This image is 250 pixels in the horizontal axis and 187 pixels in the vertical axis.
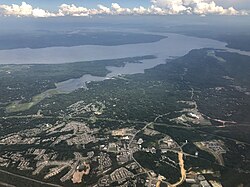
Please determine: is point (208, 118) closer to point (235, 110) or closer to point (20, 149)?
point (235, 110)

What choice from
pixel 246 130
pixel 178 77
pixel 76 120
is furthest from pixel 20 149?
pixel 178 77

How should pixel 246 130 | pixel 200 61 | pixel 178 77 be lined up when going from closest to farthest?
pixel 246 130 < pixel 178 77 < pixel 200 61

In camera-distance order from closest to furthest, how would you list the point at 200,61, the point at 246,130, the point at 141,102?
the point at 246,130 < the point at 141,102 < the point at 200,61

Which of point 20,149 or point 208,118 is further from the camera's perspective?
point 208,118

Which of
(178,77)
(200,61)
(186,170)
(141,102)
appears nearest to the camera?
(186,170)

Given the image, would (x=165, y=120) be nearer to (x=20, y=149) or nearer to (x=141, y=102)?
(x=141, y=102)

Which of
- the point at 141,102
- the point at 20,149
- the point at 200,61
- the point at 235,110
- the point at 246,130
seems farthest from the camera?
the point at 200,61

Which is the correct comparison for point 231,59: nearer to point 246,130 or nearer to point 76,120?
point 246,130

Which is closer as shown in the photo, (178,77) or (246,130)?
(246,130)

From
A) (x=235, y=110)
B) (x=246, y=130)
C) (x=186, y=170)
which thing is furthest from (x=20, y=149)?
(x=235, y=110)
